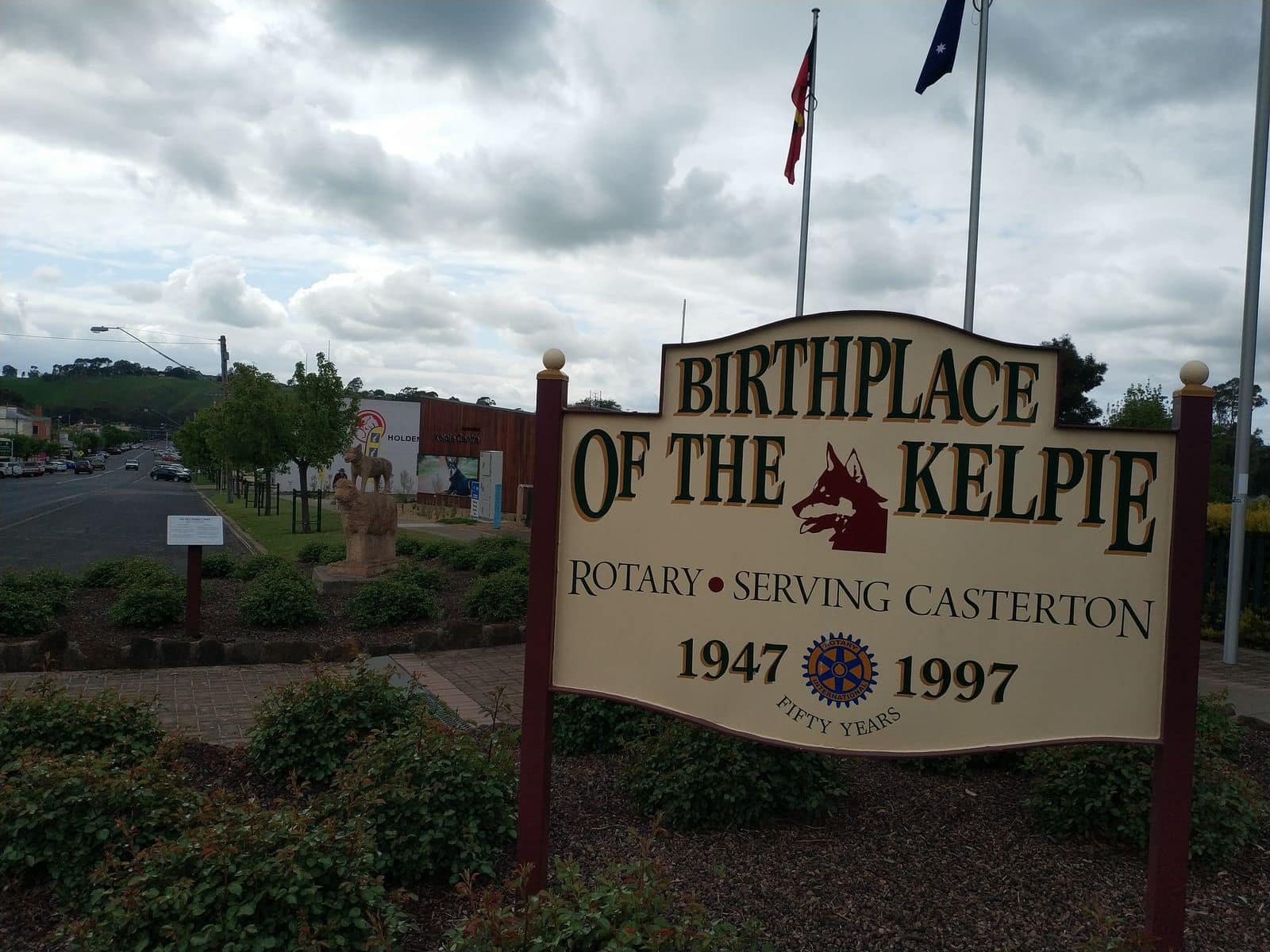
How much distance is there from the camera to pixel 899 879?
395cm

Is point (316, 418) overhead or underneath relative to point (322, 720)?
overhead

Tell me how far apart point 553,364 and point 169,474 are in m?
74.5

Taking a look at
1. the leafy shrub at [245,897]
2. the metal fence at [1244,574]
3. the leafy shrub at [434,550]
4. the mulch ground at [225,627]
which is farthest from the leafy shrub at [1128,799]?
the leafy shrub at [434,550]

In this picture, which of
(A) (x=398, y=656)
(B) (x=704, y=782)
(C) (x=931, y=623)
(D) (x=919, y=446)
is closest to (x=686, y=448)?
(D) (x=919, y=446)

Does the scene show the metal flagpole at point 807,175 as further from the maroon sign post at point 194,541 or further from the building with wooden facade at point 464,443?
the building with wooden facade at point 464,443

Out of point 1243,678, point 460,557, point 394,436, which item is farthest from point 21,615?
point 394,436

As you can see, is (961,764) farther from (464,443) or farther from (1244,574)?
(464,443)

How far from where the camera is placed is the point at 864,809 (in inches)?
188

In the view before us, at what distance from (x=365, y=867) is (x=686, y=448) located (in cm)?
200

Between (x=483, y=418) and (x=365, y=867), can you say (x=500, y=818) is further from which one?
(x=483, y=418)

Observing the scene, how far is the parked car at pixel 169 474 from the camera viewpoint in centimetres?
6906

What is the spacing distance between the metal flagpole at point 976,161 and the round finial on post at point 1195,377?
23.2 ft

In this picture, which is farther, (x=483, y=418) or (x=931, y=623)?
(x=483, y=418)

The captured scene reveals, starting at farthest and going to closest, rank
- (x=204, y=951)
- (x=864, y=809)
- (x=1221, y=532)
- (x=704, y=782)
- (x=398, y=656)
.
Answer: (x=1221, y=532) → (x=398, y=656) → (x=864, y=809) → (x=704, y=782) → (x=204, y=951)
